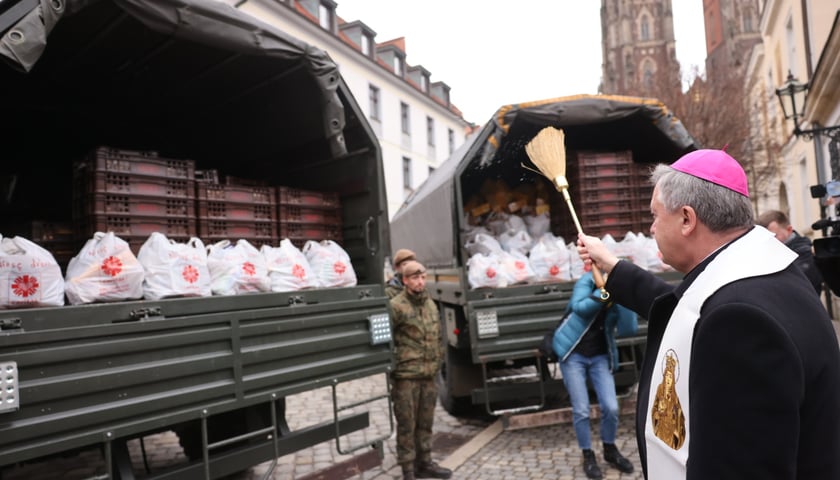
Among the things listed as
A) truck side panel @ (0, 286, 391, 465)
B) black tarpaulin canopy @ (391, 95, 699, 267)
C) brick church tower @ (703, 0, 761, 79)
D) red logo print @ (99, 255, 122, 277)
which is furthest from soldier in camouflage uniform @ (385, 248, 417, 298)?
brick church tower @ (703, 0, 761, 79)

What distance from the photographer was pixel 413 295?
17.1ft

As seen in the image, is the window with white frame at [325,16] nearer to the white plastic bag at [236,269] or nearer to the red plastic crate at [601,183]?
the red plastic crate at [601,183]

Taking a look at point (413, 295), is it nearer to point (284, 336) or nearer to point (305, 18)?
point (284, 336)

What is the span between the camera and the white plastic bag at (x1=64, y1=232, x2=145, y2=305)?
11.4ft

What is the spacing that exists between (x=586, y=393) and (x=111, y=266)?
3.60 meters

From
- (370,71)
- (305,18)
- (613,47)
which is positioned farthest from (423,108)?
(613,47)

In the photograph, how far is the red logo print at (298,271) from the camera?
4543mm

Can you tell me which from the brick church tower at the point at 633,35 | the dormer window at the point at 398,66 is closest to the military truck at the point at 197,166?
the dormer window at the point at 398,66

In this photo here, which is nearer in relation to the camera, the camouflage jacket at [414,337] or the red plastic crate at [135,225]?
the red plastic crate at [135,225]

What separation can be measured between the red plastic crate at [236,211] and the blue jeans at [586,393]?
2.64 m

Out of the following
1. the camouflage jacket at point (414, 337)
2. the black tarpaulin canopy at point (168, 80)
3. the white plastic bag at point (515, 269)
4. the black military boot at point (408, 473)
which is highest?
the black tarpaulin canopy at point (168, 80)

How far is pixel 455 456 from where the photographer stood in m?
5.64

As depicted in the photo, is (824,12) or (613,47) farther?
(613,47)

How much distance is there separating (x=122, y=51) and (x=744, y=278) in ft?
13.7
